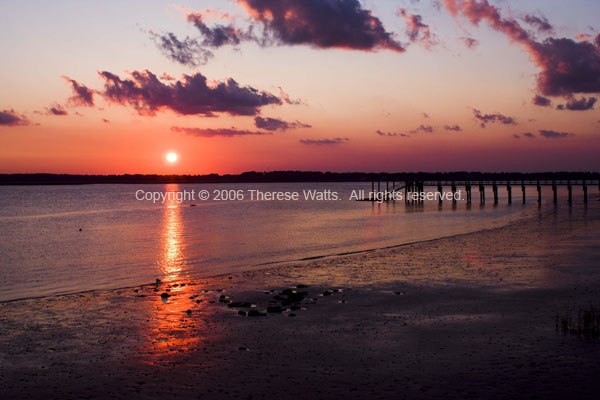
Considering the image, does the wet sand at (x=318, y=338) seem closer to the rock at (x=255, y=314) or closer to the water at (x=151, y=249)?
the rock at (x=255, y=314)

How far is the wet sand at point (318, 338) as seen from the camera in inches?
372

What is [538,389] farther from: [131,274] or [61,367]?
[131,274]

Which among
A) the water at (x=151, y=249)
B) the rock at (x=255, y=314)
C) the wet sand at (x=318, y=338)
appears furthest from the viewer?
the water at (x=151, y=249)

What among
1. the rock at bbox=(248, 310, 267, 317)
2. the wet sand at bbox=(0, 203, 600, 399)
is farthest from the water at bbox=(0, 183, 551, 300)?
the rock at bbox=(248, 310, 267, 317)

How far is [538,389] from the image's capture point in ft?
29.1

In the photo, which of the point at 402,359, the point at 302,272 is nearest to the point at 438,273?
the point at 302,272

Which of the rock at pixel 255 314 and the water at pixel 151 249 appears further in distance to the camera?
the water at pixel 151 249

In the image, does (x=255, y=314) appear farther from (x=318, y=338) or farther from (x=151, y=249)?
(x=151, y=249)

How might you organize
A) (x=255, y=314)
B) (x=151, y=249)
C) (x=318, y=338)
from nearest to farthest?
(x=318, y=338) < (x=255, y=314) < (x=151, y=249)

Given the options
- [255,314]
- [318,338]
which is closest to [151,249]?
[255,314]

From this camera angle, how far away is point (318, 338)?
12586mm

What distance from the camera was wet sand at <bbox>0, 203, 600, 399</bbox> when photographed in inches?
372

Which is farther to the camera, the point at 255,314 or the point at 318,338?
the point at 255,314

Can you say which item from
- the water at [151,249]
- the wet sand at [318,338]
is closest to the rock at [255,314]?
the wet sand at [318,338]
